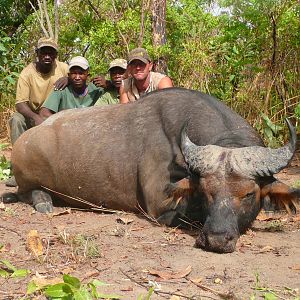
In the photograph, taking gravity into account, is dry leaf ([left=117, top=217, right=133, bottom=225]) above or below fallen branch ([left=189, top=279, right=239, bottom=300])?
below

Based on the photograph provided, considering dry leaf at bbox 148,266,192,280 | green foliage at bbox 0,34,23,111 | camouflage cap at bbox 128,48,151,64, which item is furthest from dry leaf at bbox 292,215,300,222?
green foliage at bbox 0,34,23,111

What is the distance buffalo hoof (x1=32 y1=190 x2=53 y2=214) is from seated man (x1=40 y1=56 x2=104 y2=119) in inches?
65.9

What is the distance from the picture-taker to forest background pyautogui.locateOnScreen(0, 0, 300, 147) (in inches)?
404

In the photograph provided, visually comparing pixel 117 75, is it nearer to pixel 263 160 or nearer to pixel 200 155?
pixel 200 155

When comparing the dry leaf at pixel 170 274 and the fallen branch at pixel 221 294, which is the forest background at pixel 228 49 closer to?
the dry leaf at pixel 170 274

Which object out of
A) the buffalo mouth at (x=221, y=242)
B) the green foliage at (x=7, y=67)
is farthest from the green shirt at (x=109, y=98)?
the buffalo mouth at (x=221, y=242)

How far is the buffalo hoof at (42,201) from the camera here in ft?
23.3

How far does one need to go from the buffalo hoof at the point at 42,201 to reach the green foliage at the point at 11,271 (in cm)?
239

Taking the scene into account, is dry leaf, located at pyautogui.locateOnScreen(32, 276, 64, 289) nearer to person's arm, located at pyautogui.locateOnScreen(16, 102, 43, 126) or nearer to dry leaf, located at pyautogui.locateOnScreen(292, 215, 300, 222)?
dry leaf, located at pyautogui.locateOnScreen(292, 215, 300, 222)

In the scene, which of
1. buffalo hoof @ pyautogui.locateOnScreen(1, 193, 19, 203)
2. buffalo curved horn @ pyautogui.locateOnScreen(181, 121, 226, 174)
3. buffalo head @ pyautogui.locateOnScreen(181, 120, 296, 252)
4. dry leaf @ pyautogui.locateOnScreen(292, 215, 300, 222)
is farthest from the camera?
buffalo hoof @ pyautogui.locateOnScreen(1, 193, 19, 203)

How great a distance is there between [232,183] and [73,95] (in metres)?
4.20

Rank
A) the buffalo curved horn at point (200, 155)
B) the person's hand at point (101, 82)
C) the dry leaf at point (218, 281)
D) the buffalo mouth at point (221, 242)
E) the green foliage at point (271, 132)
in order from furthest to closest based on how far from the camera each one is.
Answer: the green foliage at point (271, 132) < the person's hand at point (101, 82) < the buffalo curved horn at point (200, 155) < the buffalo mouth at point (221, 242) < the dry leaf at point (218, 281)

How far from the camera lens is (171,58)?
11.1m

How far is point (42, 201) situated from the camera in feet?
24.0
